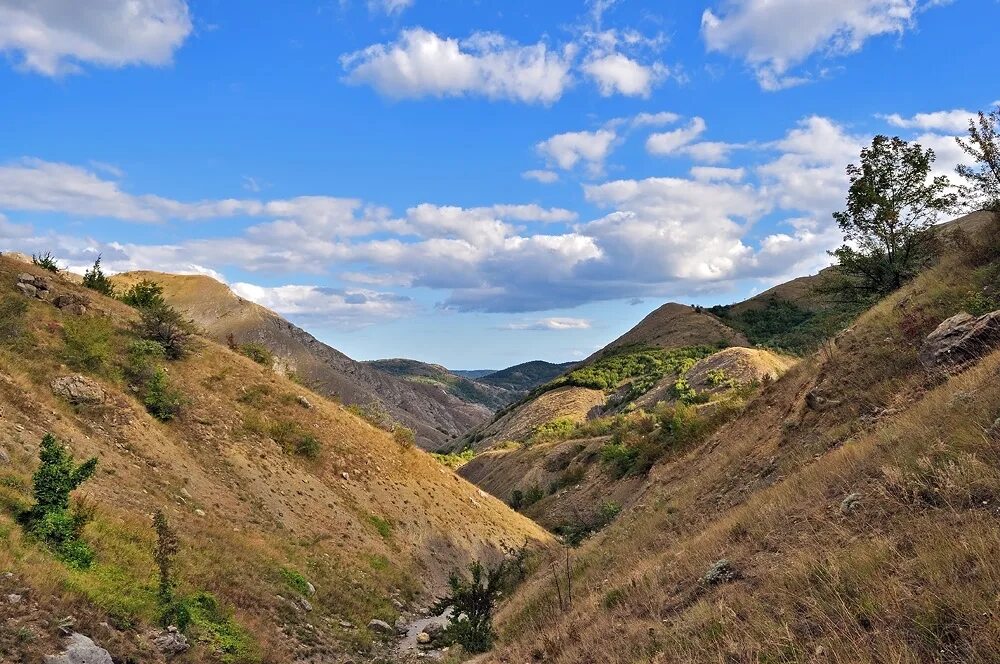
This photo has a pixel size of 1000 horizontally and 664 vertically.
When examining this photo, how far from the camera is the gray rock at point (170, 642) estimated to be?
9141 mm

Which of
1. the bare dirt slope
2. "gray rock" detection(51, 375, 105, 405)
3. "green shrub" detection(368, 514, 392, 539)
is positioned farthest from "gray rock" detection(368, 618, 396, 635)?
the bare dirt slope

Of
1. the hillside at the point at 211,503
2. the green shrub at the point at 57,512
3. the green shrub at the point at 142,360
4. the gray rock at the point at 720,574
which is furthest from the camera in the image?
the green shrub at the point at 142,360

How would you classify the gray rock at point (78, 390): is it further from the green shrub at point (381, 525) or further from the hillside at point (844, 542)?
the hillside at point (844, 542)

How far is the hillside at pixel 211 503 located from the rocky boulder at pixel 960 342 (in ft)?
47.6

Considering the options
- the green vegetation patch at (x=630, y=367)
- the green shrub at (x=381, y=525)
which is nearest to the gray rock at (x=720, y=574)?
the green shrub at (x=381, y=525)

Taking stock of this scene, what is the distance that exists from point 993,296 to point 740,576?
10495 millimetres

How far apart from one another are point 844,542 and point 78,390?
21.6 meters

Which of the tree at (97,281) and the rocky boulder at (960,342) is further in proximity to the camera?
the tree at (97,281)

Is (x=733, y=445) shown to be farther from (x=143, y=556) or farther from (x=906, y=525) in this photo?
(x=143, y=556)

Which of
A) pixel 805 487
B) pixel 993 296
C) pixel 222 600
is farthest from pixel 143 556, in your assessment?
pixel 993 296

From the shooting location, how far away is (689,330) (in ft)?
274

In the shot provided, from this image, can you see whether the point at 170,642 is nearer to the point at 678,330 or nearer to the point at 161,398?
the point at 161,398

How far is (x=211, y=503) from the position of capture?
17828 mm

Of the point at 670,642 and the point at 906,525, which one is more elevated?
the point at 906,525
